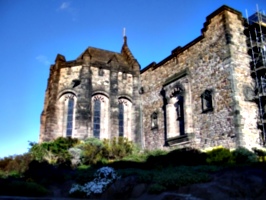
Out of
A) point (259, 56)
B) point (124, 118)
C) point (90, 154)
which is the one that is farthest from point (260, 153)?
point (124, 118)

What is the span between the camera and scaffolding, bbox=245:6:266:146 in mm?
15532

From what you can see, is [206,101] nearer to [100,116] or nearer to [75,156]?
[75,156]

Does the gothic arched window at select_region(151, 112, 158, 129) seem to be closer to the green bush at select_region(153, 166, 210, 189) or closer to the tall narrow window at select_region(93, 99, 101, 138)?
the tall narrow window at select_region(93, 99, 101, 138)

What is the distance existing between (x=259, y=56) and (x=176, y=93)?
5780 millimetres

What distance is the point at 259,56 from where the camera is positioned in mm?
16406

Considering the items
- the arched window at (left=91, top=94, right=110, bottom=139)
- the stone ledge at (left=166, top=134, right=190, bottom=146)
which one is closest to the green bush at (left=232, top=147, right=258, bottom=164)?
the stone ledge at (left=166, top=134, right=190, bottom=146)

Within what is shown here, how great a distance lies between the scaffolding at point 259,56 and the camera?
→ 51.0 feet

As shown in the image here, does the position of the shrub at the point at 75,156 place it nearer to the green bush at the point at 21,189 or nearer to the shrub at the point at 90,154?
the shrub at the point at 90,154

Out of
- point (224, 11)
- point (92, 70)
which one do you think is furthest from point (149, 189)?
point (92, 70)

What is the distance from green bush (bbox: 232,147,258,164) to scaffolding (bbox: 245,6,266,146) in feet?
6.90

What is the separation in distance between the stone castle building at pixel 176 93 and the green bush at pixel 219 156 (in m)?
0.93

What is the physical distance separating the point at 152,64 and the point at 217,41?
6973 millimetres

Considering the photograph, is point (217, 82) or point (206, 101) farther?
point (206, 101)

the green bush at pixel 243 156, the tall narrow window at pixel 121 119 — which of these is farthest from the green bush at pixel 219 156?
the tall narrow window at pixel 121 119
